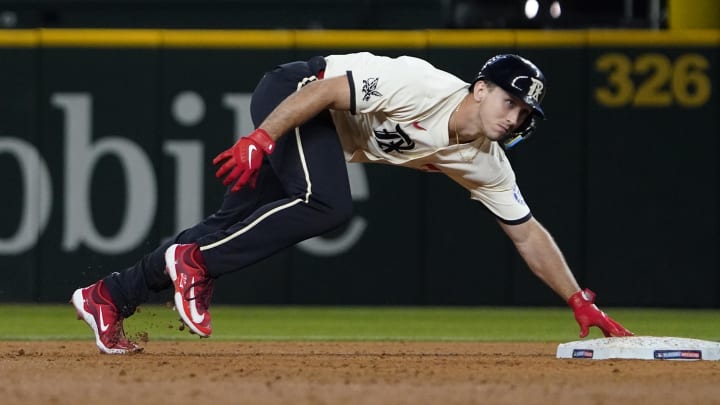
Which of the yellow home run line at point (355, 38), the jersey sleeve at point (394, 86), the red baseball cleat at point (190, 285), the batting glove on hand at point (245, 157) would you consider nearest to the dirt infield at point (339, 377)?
the red baseball cleat at point (190, 285)

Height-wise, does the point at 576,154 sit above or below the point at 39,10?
below

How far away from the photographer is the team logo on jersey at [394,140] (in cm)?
516

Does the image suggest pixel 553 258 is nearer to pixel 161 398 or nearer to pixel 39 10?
pixel 161 398

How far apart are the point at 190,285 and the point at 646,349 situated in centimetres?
170

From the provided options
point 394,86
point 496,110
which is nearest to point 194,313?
point 394,86

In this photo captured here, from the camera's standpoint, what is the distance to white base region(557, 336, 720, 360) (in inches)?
206

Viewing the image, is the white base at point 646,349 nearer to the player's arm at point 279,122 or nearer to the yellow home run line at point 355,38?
the player's arm at point 279,122

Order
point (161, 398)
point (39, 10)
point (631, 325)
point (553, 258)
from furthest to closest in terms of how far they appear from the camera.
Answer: point (39, 10)
point (631, 325)
point (553, 258)
point (161, 398)

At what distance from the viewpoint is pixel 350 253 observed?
895cm

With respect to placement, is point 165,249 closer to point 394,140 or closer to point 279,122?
point 279,122

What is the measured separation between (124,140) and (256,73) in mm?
936

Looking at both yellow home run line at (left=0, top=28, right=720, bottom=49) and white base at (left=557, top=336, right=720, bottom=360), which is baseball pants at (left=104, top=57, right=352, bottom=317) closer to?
white base at (left=557, top=336, right=720, bottom=360)

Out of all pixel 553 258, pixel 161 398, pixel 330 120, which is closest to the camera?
pixel 161 398

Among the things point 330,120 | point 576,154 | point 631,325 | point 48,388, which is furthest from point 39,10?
point 48,388
